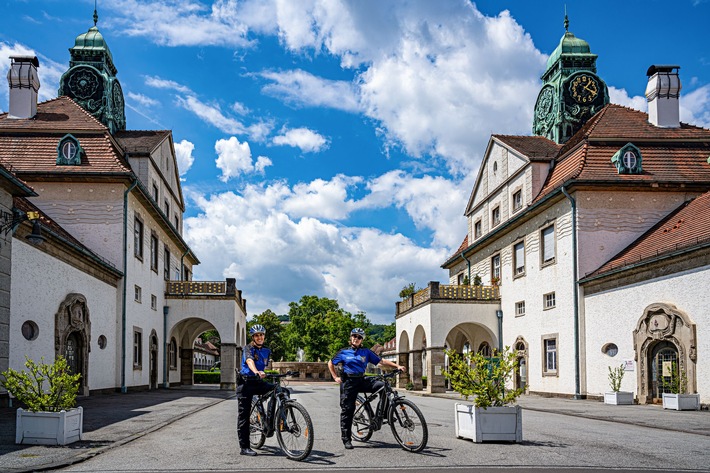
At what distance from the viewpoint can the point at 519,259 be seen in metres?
33.8

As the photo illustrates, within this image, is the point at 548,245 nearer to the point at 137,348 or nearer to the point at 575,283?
the point at 575,283

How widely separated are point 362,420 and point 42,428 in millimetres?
4723

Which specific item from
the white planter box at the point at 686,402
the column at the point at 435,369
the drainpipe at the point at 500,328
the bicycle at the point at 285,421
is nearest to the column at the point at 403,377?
the column at the point at 435,369

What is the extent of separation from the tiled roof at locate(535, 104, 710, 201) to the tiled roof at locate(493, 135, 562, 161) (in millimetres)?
1530

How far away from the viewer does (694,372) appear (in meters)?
20.6

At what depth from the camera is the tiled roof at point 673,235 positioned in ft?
71.6

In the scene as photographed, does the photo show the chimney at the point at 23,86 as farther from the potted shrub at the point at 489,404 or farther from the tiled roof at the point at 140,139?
the potted shrub at the point at 489,404

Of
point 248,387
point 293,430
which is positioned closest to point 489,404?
point 293,430

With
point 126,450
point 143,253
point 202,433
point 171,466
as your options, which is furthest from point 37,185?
point 171,466

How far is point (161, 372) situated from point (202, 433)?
80.5 ft

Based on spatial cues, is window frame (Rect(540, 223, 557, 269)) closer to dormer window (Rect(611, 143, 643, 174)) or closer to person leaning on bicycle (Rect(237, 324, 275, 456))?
dormer window (Rect(611, 143, 643, 174))

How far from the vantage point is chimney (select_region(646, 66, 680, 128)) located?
102 feet

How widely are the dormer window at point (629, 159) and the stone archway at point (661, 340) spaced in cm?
694

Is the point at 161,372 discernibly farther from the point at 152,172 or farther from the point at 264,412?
the point at 264,412
